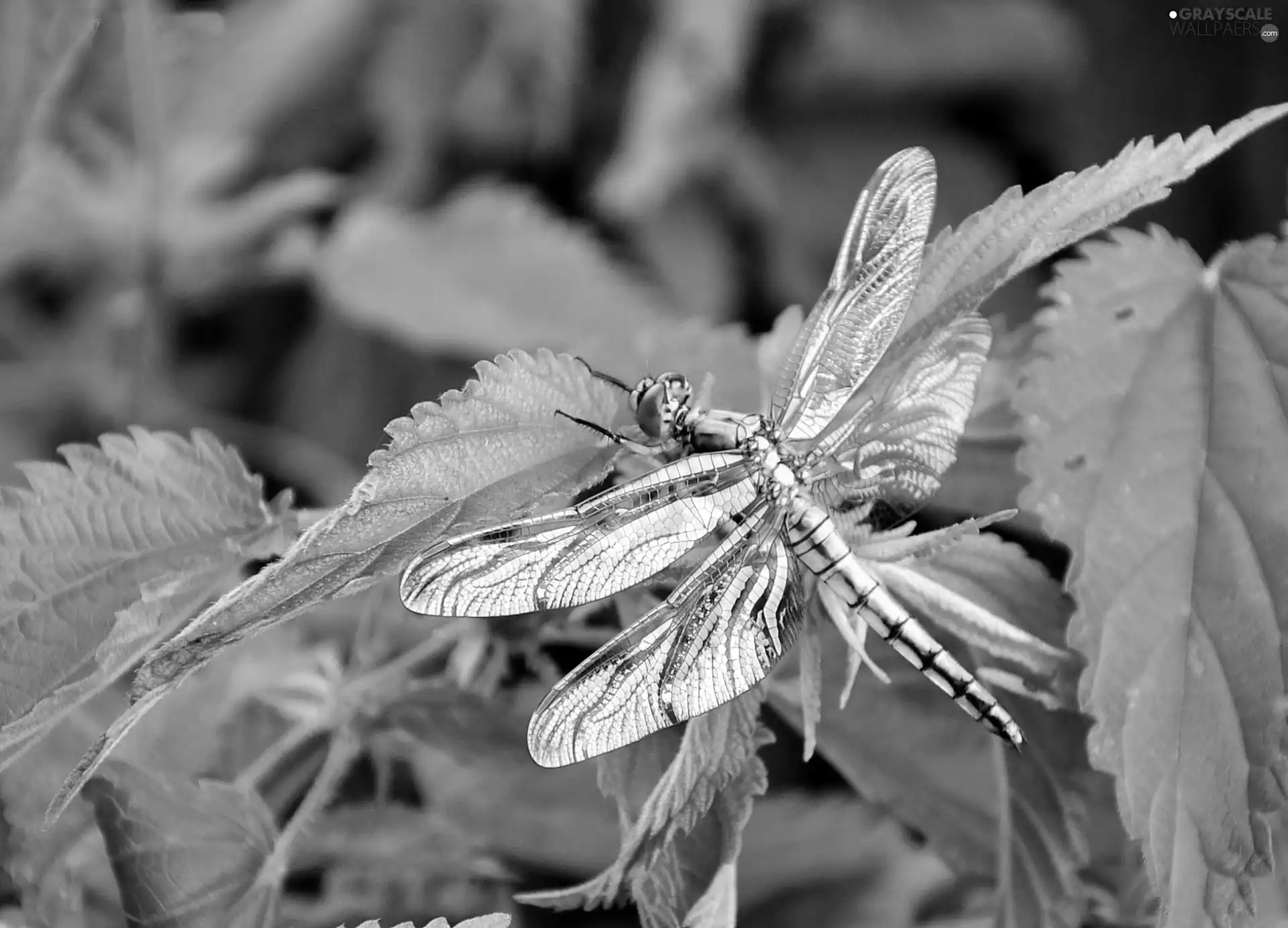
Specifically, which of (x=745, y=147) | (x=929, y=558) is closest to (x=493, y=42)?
(x=745, y=147)

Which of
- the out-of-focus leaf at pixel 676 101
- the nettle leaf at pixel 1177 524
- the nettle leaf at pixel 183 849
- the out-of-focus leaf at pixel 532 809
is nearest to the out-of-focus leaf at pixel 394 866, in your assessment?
the out-of-focus leaf at pixel 532 809

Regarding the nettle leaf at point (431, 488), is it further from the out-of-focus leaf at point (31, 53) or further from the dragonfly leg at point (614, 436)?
the out-of-focus leaf at point (31, 53)

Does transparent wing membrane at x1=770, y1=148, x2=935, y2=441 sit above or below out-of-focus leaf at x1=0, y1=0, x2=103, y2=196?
below

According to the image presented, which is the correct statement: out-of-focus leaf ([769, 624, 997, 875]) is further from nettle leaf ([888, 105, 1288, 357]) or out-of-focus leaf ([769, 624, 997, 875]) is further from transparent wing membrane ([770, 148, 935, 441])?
nettle leaf ([888, 105, 1288, 357])

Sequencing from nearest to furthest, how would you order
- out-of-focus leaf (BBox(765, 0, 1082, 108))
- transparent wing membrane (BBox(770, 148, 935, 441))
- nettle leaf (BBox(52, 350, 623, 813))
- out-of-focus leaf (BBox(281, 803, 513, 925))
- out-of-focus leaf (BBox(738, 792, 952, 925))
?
nettle leaf (BBox(52, 350, 623, 813)) → transparent wing membrane (BBox(770, 148, 935, 441)) → out-of-focus leaf (BBox(281, 803, 513, 925)) → out-of-focus leaf (BBox(738, 792, 952, 925)) → out-of-focus leaf (BBox(765, 0, 1082, 108))

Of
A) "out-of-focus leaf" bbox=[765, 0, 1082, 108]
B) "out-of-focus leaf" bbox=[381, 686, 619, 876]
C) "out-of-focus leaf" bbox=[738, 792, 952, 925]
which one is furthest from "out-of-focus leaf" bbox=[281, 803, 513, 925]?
"out-of-focus leaf" bbox=[765, 0, 1082, 108]

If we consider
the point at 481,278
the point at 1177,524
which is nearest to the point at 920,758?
the point at 1177,524

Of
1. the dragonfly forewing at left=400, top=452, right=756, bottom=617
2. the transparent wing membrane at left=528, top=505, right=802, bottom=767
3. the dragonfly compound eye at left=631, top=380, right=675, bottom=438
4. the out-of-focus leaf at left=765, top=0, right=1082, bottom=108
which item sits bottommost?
the transparent wing membrane at left=528, top=505, right=802, bottom=767
